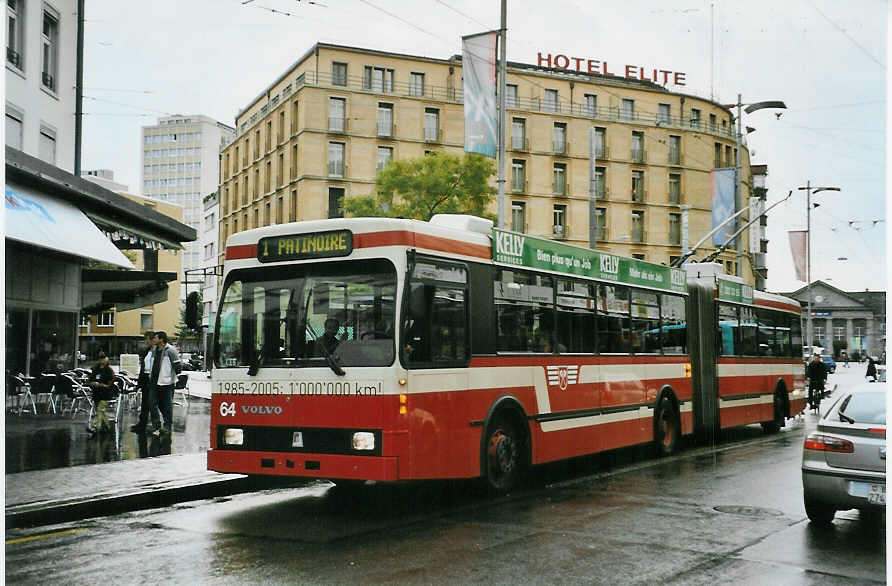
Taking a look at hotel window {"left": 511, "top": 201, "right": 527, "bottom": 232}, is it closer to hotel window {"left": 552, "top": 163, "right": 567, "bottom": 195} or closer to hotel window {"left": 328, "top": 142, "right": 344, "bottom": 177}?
hotel window {"left": 552, "top": 163, "right": 567, "bottom": 195}

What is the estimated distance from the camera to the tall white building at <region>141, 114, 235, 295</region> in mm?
145188

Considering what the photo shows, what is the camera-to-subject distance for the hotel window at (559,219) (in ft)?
211

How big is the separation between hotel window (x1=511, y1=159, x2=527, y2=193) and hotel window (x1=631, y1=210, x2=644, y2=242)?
8822 millimetres

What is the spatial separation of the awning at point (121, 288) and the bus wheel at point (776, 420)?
15.5 metres

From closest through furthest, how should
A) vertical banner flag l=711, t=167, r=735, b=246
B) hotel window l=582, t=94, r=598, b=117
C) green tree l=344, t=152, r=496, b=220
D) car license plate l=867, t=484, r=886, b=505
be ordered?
car license plate l=867, t=484, r=886, b=505 < vertical banner flag l=711, t=167, r=735, b=246 < green tree l=344, t=152, r=496, b=220 < hotel window l=582, t=94, r=598, b=117

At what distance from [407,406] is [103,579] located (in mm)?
3274

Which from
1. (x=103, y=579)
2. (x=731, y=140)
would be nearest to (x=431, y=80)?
(x=731, y=140)

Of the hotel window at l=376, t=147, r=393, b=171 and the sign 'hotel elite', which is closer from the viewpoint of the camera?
the hotel window at l=376, t=147, r=393, b=171

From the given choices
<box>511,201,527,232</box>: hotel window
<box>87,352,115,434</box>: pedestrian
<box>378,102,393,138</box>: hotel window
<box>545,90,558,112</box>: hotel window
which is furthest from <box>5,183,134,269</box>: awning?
<box>545,90,558,112</box>: hotel window

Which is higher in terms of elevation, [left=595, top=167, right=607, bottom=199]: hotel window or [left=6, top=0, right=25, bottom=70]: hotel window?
[left=595, top=167, right=607, bottom=199]: hotel window

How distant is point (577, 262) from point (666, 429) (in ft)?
13.6

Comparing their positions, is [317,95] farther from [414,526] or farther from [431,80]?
[414,526]

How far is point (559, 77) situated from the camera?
208 feet

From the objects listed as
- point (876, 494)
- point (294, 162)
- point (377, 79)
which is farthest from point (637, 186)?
point (876, 494)
